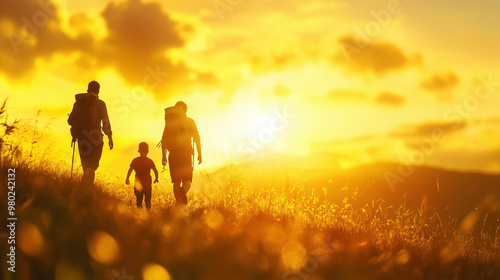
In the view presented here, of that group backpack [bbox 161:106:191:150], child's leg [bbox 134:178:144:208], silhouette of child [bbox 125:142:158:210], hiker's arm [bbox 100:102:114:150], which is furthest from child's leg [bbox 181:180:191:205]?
hiker's arm [bbox 100:102:114:150]

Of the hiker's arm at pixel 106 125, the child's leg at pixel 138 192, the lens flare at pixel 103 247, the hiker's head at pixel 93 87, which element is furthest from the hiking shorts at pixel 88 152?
the lens flare at pixel 103 247

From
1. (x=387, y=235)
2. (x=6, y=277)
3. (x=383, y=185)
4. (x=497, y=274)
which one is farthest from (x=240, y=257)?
(x=383, y=185)

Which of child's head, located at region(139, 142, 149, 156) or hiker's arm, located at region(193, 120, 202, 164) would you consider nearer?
hiker's arm, located at region(193, 120, 202, 164)

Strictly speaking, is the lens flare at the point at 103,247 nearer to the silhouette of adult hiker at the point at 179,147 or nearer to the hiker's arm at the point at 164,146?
the silhouette of adult hiker at the point at 179,147

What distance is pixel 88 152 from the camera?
10.5 metres

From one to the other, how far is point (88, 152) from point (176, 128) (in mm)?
2045

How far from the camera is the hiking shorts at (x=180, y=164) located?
1112 cm

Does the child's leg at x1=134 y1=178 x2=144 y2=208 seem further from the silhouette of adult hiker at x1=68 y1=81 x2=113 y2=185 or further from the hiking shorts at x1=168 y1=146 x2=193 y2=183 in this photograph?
the silhouette of adult hiker at x1=68 y1=81 x2=113 y2=185

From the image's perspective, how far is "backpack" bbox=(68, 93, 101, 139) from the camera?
10.5 metres

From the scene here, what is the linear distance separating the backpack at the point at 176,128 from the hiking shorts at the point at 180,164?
0.16m

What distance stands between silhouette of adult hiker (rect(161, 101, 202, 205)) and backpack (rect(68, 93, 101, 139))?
163cm

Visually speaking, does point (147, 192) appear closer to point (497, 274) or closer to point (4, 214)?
point (4, 214)

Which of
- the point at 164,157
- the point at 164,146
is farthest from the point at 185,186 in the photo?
the point at 164,146

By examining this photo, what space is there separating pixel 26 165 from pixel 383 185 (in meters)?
145
